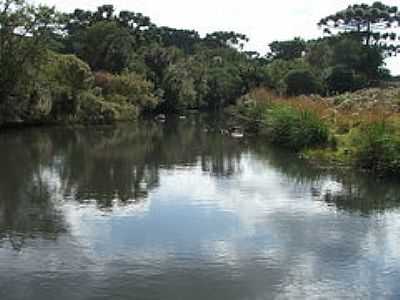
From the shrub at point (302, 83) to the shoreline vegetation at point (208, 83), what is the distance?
0.41ft

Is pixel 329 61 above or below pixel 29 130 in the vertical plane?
above

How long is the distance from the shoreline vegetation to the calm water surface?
359cm

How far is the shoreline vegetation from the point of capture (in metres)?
39.0

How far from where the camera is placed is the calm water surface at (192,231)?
48.8 ft

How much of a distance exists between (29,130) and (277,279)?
1662 inches

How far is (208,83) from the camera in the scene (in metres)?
101

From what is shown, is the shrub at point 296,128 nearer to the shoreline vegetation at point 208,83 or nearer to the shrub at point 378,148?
the shoreline vegetation at point 208,83

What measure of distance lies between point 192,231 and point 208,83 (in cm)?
8179

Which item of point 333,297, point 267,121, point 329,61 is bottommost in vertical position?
point 333,297

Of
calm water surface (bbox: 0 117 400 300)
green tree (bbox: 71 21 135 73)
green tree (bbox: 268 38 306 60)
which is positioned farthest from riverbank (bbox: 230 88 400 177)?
green tree (bbox: 268 38 306 60)

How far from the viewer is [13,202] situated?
23891mm

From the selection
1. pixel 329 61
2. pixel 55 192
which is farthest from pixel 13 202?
pixel 329 61

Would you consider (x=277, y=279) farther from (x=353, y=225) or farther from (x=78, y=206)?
(x=78, y=206)

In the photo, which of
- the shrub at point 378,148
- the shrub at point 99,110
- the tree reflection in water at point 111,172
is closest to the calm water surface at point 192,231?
the tree reflection in water at point 111,172
